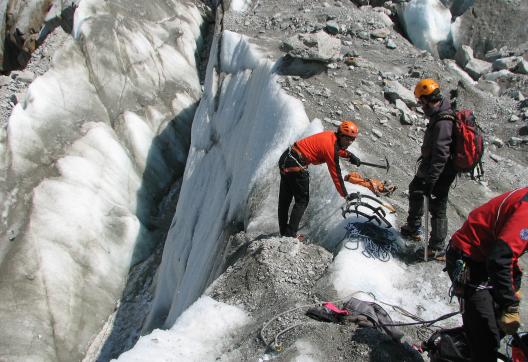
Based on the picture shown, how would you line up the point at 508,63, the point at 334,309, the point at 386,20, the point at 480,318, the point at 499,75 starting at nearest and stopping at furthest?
the point at 480,318, the point at 334,309, the point at 499,75, the point at 508,63, the point at 386,20

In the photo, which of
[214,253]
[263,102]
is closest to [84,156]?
[263,102]

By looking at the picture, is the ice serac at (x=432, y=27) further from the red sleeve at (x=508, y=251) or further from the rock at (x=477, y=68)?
the red sleeve at (x=508, y=251)

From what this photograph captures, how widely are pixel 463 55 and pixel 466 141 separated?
39.0 feet

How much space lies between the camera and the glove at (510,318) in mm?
3989

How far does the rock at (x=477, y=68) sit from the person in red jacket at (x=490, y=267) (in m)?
13.0

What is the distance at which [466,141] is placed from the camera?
234 inches

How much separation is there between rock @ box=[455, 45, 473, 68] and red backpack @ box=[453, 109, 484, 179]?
11.6m

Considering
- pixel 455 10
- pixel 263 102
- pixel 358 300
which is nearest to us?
pixel 358 300

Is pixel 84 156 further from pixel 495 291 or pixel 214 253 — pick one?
pixel 495 291

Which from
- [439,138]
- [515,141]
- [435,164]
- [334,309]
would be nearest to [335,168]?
[435,164]

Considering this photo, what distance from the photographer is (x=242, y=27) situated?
17.4 meters

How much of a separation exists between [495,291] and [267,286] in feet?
10.8

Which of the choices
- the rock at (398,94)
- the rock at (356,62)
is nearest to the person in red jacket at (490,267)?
the rock at (398,94)

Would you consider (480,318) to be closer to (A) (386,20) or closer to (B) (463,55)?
(B) (463,55)
